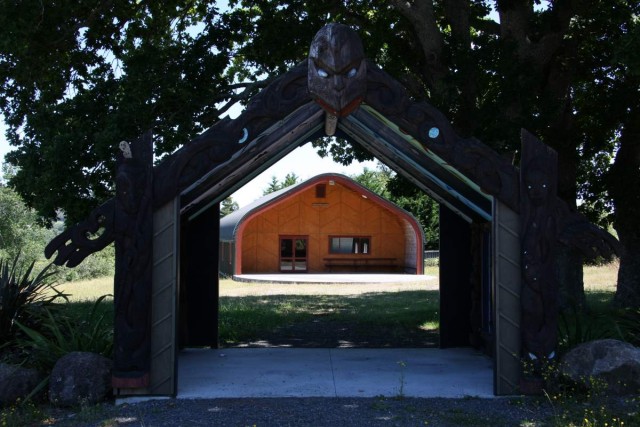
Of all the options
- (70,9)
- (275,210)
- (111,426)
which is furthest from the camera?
(275,210)

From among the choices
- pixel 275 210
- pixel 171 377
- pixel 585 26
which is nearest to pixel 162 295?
pixel 171 377

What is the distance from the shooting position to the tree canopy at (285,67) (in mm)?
13766

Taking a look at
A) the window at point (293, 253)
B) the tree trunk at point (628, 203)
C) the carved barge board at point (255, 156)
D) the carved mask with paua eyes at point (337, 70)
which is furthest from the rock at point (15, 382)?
the window at point (293, 253)

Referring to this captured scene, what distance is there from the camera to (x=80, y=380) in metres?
7.36

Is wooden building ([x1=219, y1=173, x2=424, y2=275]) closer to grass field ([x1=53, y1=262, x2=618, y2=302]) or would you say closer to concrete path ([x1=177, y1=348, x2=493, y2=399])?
grass field ([x1=53, y1=262, x2=618, y2=302])

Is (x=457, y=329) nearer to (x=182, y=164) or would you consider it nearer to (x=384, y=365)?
(x=384, y=365)

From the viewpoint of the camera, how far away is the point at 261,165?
9.77 m

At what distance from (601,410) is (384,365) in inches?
144

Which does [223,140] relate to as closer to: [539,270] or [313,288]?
[539,270]

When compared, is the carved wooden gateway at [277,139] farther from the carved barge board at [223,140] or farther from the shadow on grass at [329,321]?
the shadow on grass at [329,321]

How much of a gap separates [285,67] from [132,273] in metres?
11.6

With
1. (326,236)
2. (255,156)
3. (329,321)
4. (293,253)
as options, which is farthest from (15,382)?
Answer: (326,236)

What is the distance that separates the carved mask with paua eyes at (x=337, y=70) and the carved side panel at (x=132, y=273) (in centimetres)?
208

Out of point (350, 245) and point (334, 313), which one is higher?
point (350, 245)
